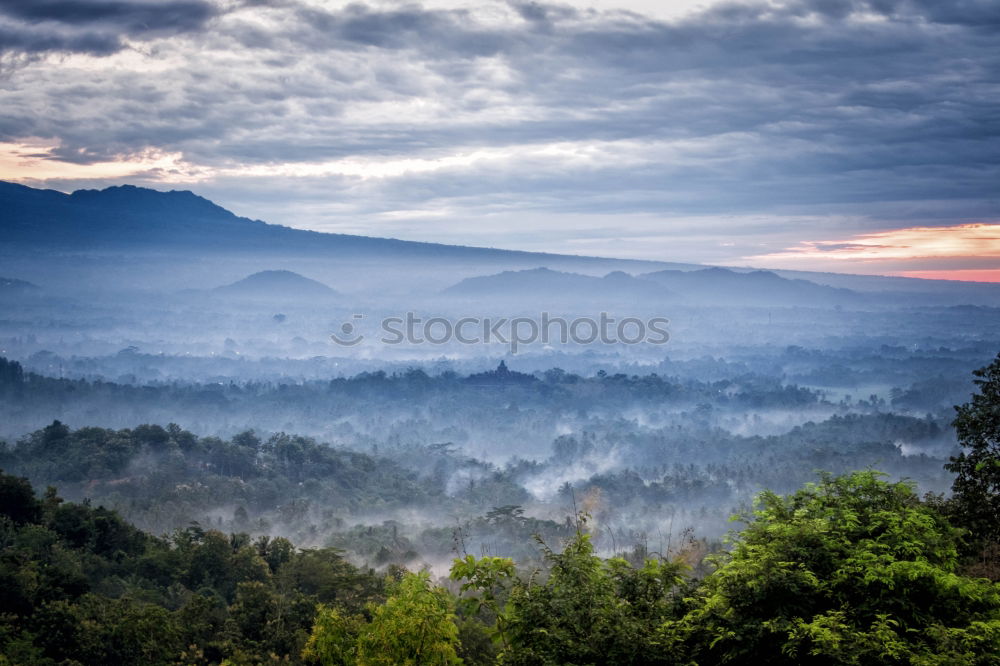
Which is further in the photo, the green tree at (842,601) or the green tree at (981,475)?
the green tree at (981,475)

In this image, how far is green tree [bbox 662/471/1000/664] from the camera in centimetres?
827

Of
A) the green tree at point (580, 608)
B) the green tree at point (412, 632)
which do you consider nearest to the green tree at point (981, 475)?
the green tree at point (580, 608)

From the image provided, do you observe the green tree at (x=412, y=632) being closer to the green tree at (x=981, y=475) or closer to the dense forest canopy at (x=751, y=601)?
the dense forest canopy at (x=751, y=601)

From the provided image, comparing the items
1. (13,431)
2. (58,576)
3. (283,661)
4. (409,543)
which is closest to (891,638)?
(283,661)

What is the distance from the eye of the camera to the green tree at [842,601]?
8.27 meters

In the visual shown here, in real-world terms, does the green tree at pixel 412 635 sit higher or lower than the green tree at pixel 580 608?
lower

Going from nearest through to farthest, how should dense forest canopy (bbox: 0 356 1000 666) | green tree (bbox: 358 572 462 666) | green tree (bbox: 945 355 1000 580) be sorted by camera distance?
dense forest canopy (bbox: 0 356 1000 666), green tree (bbox: 358 572 462 666), green tree (bbox: 945 355 1000 580)

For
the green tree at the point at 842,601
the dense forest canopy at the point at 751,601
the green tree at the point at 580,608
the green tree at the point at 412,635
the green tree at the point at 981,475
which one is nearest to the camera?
the green tree at the point at 842,601

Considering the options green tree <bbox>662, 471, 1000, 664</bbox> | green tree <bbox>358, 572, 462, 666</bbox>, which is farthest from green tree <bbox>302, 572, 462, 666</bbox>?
green tree <bbox>662, 471, 1000, 664</bbox>

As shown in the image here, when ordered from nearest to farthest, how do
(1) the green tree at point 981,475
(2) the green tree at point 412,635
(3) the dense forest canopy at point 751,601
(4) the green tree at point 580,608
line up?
1. (3) the dense forest canopy at point 751,601
2. (4) the green tree at point 580,608
3. (2) the green tree at point 412,635
4. (1) the green tree at point 981,475

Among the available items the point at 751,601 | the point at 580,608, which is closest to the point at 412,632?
the point at 580,608

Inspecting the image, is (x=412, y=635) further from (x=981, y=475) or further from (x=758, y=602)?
(x=981, y=475)

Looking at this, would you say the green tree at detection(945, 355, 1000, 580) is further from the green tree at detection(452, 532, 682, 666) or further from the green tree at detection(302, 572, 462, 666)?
the green tree at detection(302, 572, 462, 666)

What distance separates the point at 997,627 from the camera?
8.20 metres
